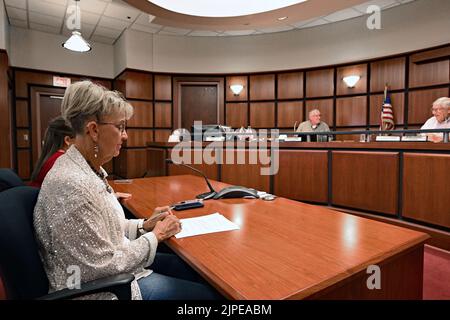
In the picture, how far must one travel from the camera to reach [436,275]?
2.29 metres

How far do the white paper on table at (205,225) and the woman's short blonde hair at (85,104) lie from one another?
56 centimetres

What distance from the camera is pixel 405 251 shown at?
101cm

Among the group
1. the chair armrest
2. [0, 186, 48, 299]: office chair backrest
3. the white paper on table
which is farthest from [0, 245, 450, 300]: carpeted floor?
[0, 186, 48, 299]: office chair backrest

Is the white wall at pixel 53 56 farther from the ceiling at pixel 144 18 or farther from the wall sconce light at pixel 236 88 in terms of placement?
the wall sconce light at pixel 236 88

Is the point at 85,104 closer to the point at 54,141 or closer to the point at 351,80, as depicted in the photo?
the point at 54,141

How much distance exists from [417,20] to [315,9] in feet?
6.78

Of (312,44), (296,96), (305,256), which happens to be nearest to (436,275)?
(305,256)

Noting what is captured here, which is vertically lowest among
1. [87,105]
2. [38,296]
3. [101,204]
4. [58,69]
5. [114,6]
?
[38,296]

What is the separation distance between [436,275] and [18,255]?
108 inches

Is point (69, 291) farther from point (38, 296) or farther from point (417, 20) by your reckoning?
point (417, 20)

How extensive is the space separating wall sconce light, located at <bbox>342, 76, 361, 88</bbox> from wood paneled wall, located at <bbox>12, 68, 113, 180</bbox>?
5101mm

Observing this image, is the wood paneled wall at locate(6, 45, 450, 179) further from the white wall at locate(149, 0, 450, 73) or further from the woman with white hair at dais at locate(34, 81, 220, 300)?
the woman with white hair at dais at locate(34, 81, 220, 300)

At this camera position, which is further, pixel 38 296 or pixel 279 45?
pixel 279 45

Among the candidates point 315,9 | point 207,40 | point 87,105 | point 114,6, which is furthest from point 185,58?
point 87,105
